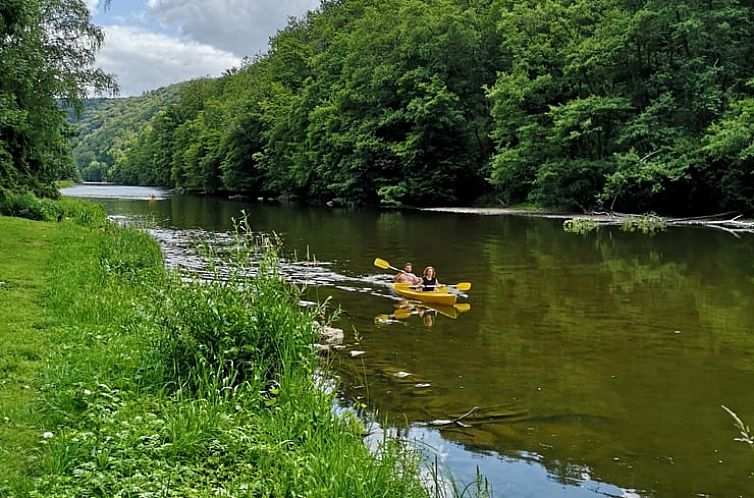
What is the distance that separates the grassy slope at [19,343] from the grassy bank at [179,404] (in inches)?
0.8

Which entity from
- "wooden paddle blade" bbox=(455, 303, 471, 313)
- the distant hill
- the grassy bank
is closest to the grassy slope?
the grassy bank

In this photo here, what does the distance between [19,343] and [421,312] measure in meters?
8.25

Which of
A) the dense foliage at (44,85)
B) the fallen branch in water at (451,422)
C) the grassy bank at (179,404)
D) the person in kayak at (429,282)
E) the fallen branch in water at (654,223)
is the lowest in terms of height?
the fallen branch in water at (451,422)

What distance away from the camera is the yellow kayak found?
1460 centimetres

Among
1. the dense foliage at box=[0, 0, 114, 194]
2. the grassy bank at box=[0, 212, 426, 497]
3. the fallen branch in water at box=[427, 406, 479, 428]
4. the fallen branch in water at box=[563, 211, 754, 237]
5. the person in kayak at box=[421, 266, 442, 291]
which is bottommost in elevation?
the fallen branch in water at box=[427, 406, 479, 428]

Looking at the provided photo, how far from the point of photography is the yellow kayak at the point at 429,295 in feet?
47.9

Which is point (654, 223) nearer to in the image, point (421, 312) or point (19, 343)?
point (421, 312)

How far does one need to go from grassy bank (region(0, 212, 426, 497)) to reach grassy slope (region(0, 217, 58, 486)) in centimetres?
2

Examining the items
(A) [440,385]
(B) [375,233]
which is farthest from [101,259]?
(B) [375,233]

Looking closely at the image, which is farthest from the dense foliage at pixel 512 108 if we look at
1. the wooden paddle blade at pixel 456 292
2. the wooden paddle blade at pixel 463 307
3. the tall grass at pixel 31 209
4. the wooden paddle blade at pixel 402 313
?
the tall grass at pixel 31 209

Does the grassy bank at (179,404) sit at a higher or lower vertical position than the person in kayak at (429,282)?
higher

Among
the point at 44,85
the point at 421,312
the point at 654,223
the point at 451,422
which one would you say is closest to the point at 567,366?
the point at 451,422

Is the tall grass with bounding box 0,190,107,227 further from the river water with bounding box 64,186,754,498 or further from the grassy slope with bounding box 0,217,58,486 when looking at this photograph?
the grassy slope with bounding box 0,217,58,486

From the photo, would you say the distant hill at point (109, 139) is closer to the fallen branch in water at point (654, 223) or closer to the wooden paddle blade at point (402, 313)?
the fallen branch in water at point (654, 223)
